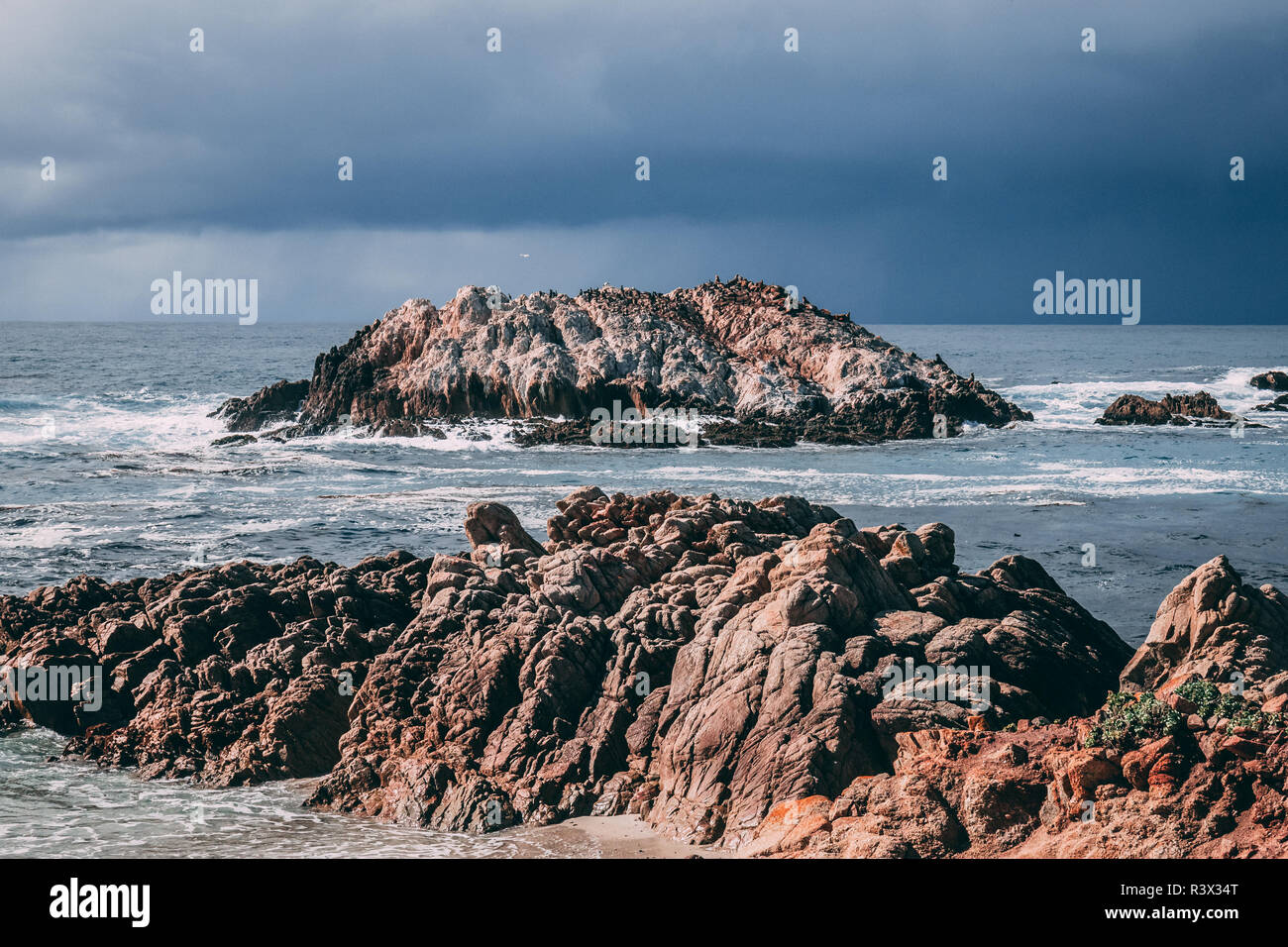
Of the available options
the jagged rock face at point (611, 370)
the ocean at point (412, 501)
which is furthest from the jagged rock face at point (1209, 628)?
the jagged rock face at point (611, 370)

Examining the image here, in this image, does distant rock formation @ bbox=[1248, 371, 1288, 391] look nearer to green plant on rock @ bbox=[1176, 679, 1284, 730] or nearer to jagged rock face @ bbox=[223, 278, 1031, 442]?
jagged rock face @ bbox=[223, 278, 1031, 442]

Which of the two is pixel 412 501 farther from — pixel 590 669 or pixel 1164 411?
pixel 1164 411

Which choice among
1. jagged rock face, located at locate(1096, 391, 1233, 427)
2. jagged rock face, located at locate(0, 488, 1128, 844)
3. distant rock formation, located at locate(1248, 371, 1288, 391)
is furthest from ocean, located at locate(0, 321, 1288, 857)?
distant rock formation, located at locate(1248, 371, 1288, 391)

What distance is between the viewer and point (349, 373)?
75.3 meters

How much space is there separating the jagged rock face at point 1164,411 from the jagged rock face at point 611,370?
21.1 ft

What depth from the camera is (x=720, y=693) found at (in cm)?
1908

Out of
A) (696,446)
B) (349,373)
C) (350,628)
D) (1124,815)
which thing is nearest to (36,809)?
(350,628)

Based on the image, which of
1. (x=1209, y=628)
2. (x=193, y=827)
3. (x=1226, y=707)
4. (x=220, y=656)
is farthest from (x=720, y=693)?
(x=220, y=656)

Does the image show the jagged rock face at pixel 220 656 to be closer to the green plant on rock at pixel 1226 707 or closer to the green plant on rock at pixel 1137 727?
the green plant on rock at pixel 1137 727

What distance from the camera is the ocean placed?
61.8ft

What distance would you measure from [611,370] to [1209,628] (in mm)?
56368

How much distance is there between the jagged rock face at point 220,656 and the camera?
2119cm

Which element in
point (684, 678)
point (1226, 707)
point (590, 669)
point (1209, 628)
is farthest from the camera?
point (590, 669)
